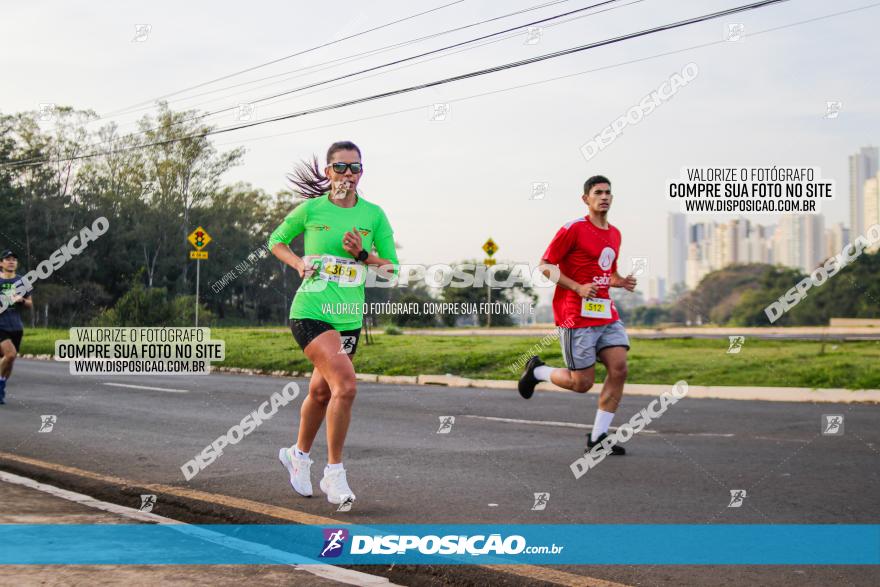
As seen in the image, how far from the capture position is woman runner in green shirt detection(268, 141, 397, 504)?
5668 mm

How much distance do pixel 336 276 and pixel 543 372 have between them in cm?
367

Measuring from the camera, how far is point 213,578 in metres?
4.16

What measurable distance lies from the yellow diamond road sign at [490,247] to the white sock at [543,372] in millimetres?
14809

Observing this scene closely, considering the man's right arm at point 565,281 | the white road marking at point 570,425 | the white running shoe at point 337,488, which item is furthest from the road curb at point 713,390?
the white running shoe at point 337,488

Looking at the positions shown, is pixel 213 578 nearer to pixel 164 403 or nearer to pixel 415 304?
pixel 164 403

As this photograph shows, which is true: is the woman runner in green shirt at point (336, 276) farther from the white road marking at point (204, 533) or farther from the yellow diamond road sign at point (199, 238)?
the yellow diamond road sign at point (199, 238)

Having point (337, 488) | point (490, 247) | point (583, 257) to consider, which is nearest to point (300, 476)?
point (337, 488)

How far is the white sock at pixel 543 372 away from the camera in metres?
8.79

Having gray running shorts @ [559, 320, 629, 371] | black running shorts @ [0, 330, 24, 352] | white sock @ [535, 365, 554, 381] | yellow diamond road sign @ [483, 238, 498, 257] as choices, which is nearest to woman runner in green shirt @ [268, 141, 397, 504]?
gray running shorts @ [559, 320, 629, 371]

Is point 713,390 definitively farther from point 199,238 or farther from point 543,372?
point 199,238

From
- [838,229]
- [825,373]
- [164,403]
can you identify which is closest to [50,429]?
[164,403]

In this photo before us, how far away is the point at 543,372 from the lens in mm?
8906


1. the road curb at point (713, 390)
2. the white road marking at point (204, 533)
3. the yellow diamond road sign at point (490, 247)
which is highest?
the yellow diamond road sign at point (490, 247)

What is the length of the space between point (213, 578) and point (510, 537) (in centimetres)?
151
